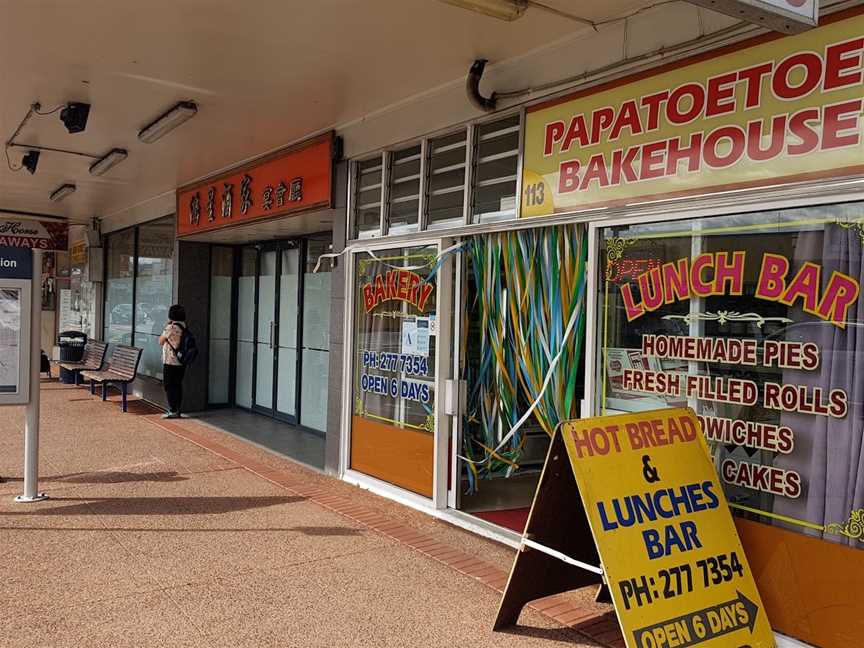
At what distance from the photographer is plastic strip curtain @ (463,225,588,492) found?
4.85 metres

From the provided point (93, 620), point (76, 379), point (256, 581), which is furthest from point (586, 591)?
point (76, 379)

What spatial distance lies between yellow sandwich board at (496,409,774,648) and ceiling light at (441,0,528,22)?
2138 mm

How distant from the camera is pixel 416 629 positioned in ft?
11.9

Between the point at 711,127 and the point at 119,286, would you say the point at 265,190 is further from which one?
the point at 119,286

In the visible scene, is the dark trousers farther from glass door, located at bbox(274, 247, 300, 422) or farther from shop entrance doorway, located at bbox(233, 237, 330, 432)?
glass door, located at bbox(274, 247, 300, 422)

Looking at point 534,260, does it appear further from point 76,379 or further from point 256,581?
point 76,379

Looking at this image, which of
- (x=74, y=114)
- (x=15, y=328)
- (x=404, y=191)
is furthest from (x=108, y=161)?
(x=404, y=191)

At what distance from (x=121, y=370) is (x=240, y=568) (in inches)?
294

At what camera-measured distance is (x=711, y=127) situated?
3.71 metres

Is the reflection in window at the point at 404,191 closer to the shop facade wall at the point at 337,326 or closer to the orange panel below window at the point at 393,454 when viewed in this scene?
the shop facade wall at the point at 337,326

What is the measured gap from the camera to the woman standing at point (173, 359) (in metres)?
9.50

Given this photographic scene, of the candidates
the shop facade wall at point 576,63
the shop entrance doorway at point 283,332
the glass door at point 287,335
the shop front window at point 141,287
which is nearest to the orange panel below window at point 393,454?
the shop entrance doorway at point 283,332

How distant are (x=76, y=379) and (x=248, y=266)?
15.4 feet

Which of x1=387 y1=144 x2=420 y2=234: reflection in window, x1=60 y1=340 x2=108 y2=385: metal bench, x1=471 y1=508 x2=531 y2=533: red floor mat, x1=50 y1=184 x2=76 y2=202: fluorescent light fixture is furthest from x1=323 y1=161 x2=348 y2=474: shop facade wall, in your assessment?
x1=60 y1=340 x2=108 y2=385: metal bench
